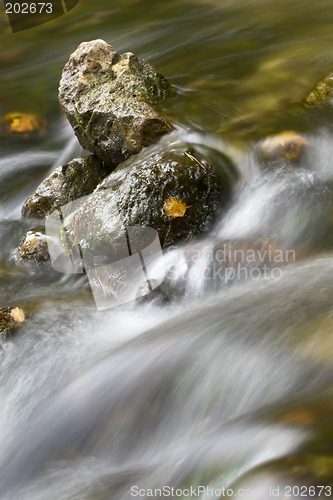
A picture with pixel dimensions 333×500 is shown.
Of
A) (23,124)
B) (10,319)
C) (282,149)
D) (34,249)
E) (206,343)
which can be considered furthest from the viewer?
(23,124)

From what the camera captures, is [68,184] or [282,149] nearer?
[282,149]

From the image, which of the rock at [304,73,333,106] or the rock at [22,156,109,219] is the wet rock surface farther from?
the rock at [22,156,109,219]

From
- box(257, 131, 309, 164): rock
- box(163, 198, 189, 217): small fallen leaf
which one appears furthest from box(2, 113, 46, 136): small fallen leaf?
box(163, 198, 189, 217): small fallen leaf

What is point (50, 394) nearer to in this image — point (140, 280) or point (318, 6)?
point (140, 280)

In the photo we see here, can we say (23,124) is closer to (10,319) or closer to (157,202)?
(157,202)

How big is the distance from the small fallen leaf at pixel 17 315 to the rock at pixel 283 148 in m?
2.20

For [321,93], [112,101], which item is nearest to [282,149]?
Answer: [321,93]

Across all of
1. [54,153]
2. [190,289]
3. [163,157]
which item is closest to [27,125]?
[54,153]

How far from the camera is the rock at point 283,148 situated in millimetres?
5660

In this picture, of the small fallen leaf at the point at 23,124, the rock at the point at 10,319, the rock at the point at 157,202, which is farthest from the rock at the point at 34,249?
the small fallen leaf at the point at 23,124

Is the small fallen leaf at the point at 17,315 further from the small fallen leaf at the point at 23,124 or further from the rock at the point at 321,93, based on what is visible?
the small fallen leaf at the point at 23,124

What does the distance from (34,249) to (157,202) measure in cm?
132

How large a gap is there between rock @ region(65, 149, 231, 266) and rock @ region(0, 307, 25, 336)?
68 cm

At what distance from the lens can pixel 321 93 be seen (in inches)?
244
